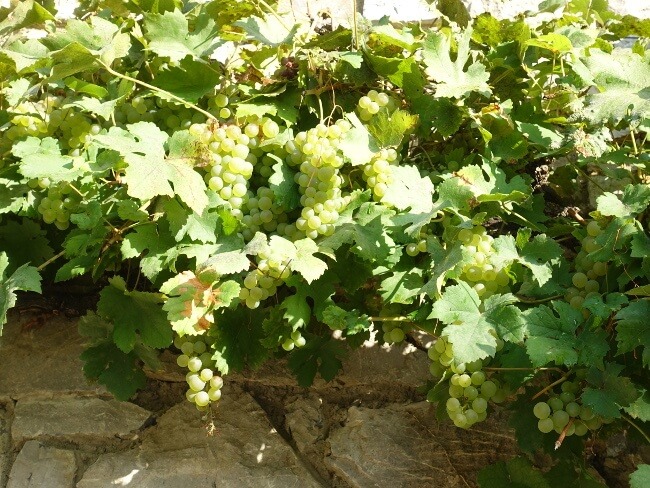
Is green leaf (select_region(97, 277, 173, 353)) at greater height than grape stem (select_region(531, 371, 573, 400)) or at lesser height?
lesser

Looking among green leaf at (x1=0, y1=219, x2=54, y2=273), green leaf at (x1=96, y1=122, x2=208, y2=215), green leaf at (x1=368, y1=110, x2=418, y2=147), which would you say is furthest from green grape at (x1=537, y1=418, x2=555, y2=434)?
green leaf at (x1=0, y1=219, x2=54, y2=273)

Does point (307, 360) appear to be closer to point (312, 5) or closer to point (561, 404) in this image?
point (561, 404)

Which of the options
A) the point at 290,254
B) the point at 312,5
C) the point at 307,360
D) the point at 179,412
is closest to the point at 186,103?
the point at 290,254

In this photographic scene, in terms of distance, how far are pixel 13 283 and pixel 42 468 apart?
0.47 metres

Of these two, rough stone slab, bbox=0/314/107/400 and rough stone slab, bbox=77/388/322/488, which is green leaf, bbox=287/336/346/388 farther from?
rough stone slab, bbox=0/314/107/400

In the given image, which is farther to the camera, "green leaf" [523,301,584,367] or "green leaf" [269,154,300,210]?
"green leaf" [269,154,300,210]

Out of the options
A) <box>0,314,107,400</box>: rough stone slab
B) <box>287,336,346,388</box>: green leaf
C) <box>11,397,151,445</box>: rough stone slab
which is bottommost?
<box>11,397,151,445</box>: rough stone slab

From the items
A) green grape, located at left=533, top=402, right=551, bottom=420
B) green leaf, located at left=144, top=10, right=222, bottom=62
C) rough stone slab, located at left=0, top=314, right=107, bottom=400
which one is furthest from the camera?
Result: rough stone slab, located at left=0, top=314, right=107, bottom=400

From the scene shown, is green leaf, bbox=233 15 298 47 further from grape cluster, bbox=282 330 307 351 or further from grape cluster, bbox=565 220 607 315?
grape cluster, bbox=565 220 607 315

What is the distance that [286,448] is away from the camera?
5.49 ft

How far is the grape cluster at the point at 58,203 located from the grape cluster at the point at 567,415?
97cm

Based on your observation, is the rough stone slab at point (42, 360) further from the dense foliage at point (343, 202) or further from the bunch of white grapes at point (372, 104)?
the bunch of white grapes at point (372, 104)

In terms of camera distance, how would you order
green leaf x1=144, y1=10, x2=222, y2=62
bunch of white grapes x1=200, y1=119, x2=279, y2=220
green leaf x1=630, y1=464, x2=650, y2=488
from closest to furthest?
green leaf x1=630, y1=464, x2=650, y2=488, bunch of white grapes x1=200, y1=119, x2=279, y2=220, green leaf x1=144, y1=10, x2=222, y2=62

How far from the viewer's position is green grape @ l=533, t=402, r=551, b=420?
4.33 ft
